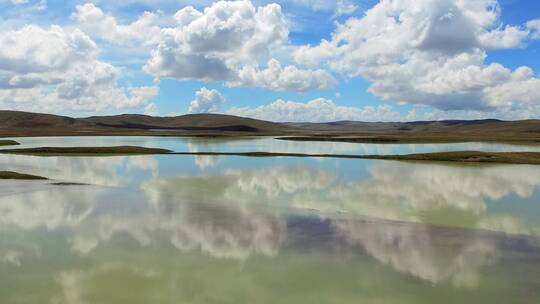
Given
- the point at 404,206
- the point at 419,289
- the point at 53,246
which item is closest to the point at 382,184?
the point at 404,206

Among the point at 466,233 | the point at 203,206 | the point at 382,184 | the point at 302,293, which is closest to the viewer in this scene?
the point at 302,293

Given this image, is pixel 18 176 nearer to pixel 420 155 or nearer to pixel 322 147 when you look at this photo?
pixel 420 155

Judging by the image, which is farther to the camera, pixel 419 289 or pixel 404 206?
pixel 404 206

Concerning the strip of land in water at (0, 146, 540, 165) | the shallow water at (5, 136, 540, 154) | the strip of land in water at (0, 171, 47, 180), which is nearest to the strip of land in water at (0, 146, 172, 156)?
the strip of land in water at (0, 146, 540, 165)

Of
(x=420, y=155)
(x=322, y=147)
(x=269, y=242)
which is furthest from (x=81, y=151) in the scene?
(x=269, y=242)

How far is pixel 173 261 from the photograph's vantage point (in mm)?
17609

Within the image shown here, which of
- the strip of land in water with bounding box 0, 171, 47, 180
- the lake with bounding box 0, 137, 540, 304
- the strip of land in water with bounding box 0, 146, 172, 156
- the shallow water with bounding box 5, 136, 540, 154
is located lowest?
the lake with bounding box 0, 137, 540, 304

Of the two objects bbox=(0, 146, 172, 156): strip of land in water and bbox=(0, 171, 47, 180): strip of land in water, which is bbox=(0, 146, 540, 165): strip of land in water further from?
bbox=(0, 171, 47, 180): strip of land in water

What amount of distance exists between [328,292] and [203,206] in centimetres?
1492

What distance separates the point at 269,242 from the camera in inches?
799

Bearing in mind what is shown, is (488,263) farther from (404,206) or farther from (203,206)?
(203,206)

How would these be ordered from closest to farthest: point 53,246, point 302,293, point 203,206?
1. point 302,293
2. point 53,246
3. point 203,206

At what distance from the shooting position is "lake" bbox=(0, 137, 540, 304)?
48.9ft

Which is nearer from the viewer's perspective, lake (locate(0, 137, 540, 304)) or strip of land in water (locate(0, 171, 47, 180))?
lake (locate(0, 137, 540, 304))
